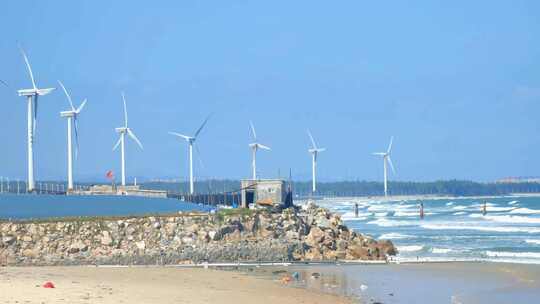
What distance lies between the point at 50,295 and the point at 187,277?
9.31m

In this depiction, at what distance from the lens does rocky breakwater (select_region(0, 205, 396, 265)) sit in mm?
38281

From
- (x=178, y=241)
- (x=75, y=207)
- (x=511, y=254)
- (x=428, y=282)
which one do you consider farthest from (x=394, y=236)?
(x=428, y=282)

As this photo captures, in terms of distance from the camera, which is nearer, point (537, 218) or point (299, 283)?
point (299, 283)

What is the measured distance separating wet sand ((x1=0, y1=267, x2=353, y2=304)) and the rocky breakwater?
2659mm

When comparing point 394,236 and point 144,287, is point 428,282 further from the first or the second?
point 394,236

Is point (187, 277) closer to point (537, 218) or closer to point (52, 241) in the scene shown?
point (52, 241)

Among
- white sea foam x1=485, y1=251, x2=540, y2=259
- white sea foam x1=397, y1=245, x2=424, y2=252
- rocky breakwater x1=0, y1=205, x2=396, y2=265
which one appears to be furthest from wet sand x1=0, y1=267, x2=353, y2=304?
white sea foam x1=397, y1=245, x2=424, y2=252

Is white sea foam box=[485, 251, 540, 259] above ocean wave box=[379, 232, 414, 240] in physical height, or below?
below

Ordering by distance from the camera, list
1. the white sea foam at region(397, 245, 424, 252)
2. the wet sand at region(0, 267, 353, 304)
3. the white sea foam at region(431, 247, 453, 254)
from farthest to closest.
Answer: the white sea foam at region(397, 245, 424, 252) → the white sea foam at region(431, 247, 453, 254) → the wet sand at region(0, 267, 353, 304)

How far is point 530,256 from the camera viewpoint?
47094 millimetres

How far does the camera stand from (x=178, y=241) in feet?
132

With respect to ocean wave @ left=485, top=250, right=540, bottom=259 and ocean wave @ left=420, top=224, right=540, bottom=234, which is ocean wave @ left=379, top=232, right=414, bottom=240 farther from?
ocean wave @ left=485, top=250, right=540, bottom=259

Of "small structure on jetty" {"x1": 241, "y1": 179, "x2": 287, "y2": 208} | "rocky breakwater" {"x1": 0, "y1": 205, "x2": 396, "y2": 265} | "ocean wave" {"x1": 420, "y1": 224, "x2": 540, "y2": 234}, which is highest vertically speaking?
"small structure on jetty" {"x1": 241, "y1": 179, "x2": 287, "y2": 208}

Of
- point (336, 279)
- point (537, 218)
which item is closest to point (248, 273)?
point (336, 279)
